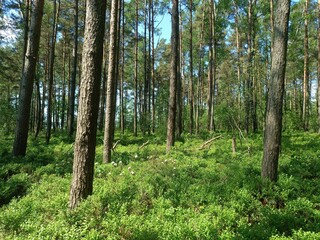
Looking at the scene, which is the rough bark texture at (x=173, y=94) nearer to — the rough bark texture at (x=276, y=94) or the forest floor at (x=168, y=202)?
the forest floor at (x=168, y=202)

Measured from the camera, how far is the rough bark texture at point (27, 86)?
9.73 metres

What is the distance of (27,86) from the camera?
32.8 ft

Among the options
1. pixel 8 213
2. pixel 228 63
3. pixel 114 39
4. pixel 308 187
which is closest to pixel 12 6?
pixel 114 39

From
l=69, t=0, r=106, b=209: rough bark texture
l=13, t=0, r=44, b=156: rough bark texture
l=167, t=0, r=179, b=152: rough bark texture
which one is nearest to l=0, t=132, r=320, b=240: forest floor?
l=69, t=0, r=106, b=209: rough bark texture

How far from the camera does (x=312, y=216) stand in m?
4.87

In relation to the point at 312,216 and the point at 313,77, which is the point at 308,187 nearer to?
the point at 312,216

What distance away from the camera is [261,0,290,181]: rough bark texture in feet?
20.8

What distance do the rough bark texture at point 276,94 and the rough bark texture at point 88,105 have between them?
4312mm

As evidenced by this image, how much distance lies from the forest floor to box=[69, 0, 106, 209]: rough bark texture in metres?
0.41

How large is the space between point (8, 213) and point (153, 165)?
433 centimetres

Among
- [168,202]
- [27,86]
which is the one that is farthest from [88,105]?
[27,86]

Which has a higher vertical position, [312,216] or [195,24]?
[195,24]

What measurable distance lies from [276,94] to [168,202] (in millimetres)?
3812

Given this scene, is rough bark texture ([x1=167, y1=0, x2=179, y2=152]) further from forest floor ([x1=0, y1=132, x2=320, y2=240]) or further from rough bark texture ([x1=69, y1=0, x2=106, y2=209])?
rough bark texture ([x1=69, y1=0, x2=106, y2=209])
